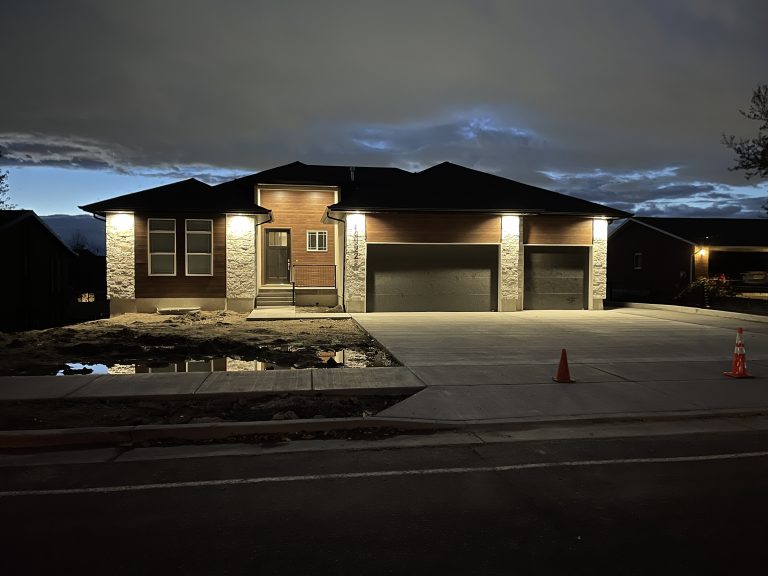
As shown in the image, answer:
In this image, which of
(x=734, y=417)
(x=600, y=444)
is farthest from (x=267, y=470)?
(x=734, y=417)

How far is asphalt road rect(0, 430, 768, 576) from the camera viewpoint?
371 centimetres

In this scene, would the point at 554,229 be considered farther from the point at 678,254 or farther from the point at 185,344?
the point at 678,254

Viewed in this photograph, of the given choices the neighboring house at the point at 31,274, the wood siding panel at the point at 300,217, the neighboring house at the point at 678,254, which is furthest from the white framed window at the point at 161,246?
the neighboring house at the point at 678,254

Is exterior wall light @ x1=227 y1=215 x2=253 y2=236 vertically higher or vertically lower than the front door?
higher

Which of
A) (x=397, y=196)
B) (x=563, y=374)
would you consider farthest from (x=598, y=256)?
(x=563, y=374)

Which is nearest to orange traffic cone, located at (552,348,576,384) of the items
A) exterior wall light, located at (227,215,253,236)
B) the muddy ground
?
the muddy ground

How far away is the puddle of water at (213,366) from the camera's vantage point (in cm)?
1038

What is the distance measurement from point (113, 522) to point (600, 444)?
4.98 meters

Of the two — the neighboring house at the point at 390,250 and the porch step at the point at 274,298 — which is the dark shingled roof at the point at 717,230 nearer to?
the neighboring house at the point at 390,250

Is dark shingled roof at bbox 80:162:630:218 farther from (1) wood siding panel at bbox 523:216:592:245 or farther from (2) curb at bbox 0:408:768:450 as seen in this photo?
(2) curb at bbox 0:408:768:450

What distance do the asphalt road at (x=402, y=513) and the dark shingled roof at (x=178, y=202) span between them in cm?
1652

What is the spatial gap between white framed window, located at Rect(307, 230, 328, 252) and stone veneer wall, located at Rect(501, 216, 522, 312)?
8923mm

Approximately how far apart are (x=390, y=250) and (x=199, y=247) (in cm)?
727

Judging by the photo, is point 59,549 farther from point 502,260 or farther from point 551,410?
point 502,260
